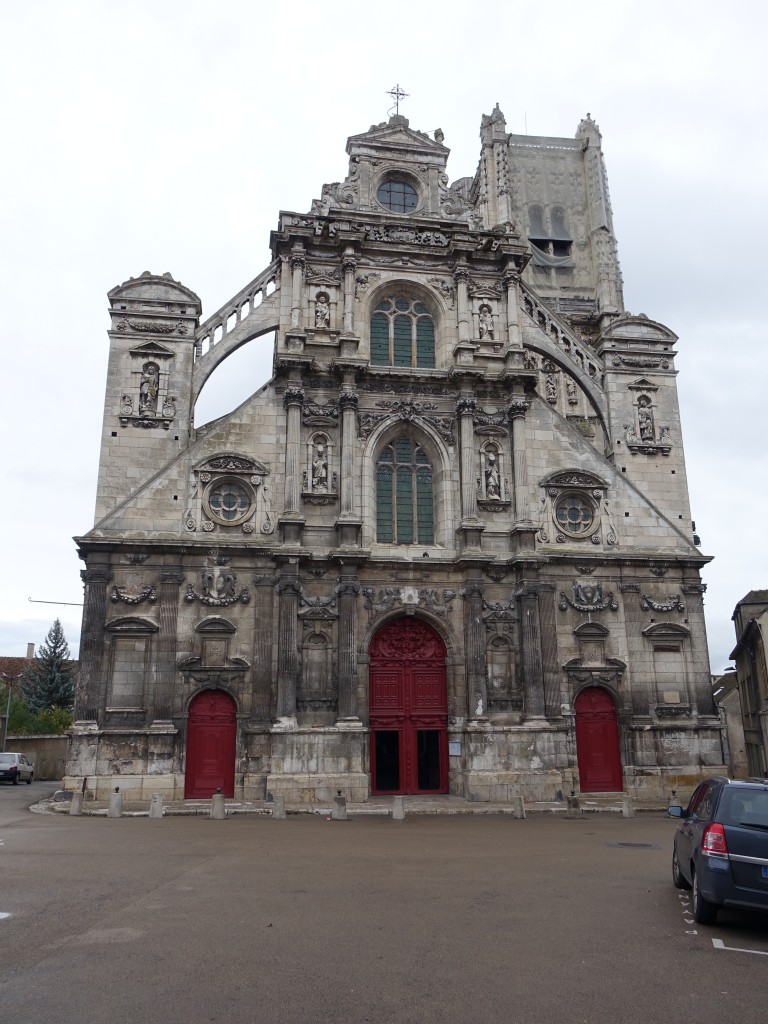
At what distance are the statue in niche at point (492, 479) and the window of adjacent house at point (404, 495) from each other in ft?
5.91

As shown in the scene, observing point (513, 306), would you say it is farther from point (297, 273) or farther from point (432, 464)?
point (297, 273)

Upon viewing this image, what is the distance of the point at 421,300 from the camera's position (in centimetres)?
2717

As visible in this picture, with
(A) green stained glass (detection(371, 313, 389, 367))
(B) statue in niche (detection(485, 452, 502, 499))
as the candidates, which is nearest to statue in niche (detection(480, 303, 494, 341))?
(A) green stained glass (detection(371, 313, 389, 367))

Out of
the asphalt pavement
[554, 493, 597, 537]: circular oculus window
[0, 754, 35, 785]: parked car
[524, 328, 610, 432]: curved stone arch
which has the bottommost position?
the asphalt pavement

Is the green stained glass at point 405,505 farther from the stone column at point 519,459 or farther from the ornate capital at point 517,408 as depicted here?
the ornate capital at point 517,408

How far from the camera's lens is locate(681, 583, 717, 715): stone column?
24047mm

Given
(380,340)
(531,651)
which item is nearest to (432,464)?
(380,340)

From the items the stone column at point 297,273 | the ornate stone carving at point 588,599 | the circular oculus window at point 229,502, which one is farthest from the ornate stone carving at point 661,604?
the stone column at point 297,273

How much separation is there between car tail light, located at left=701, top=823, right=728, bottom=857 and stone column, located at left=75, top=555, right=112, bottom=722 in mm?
17038

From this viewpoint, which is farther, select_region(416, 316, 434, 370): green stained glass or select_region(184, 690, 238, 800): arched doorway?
select_region(416, 316, 434, 370): green stained glass

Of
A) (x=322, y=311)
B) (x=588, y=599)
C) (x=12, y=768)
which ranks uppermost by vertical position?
(x=322, y=311)

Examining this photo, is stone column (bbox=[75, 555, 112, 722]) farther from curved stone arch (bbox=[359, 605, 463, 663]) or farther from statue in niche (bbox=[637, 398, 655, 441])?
statue in niche (bbox=[637, 398, 655, 441])

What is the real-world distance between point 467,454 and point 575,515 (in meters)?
4.00

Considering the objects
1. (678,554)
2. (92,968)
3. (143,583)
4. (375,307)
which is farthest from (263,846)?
(375,307)
